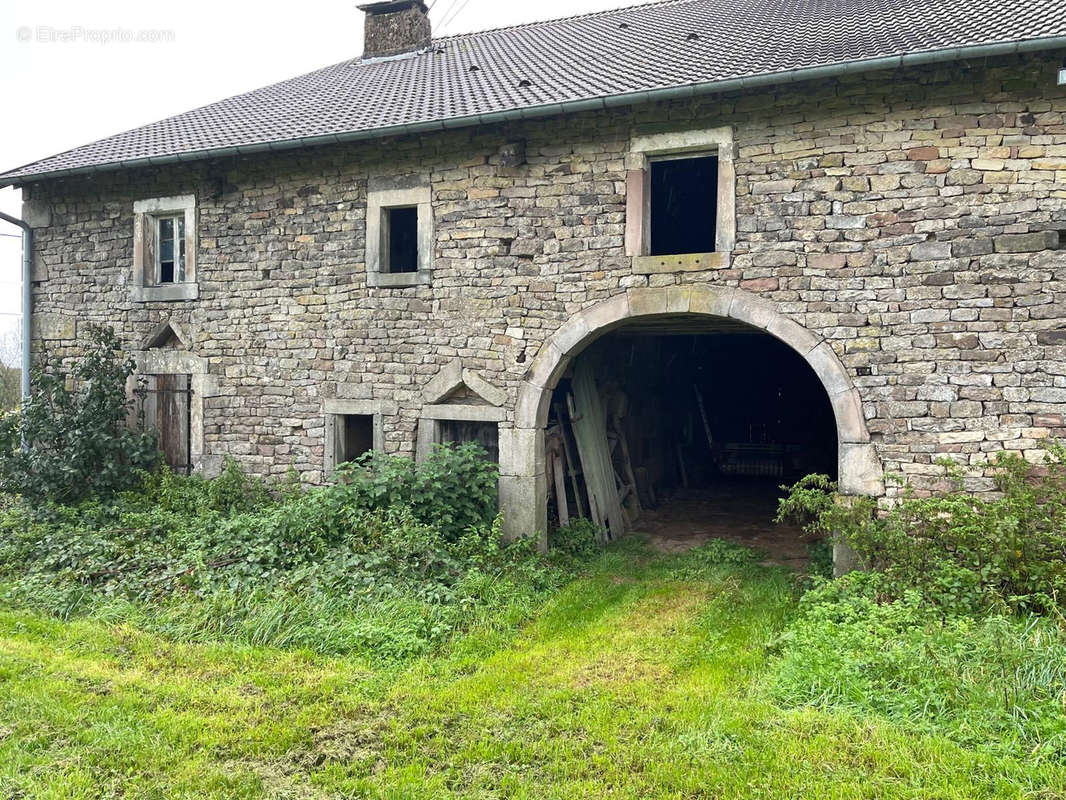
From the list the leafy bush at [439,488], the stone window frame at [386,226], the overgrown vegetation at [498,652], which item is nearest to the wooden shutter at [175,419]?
the overgrown vegetation at [498,652]

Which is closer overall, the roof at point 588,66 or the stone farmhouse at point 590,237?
the stone farmhouse at point 590,237

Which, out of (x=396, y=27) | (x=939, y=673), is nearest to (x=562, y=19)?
(x=396, y=27)

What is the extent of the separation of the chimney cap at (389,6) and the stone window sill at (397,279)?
21.9 feet

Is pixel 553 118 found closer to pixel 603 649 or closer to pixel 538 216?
pixel 538 216

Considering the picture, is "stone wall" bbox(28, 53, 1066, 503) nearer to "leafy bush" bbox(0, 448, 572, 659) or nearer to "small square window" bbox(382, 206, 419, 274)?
"leafy bush" bbox(0, 448, 572, 659)

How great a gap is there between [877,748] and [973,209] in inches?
176

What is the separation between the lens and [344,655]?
5.04m

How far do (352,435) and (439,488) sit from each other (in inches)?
75.2

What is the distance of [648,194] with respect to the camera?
6926 millimetres

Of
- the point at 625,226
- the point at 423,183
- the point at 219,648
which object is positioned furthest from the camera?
the point at 423,183

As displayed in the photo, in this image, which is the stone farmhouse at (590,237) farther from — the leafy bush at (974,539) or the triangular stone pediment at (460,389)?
the leafy bush at (974,539)

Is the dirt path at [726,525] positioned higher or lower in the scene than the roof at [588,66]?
lower

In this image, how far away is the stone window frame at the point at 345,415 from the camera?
7.83m

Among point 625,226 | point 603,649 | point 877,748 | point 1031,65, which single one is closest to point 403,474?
point 603,649
